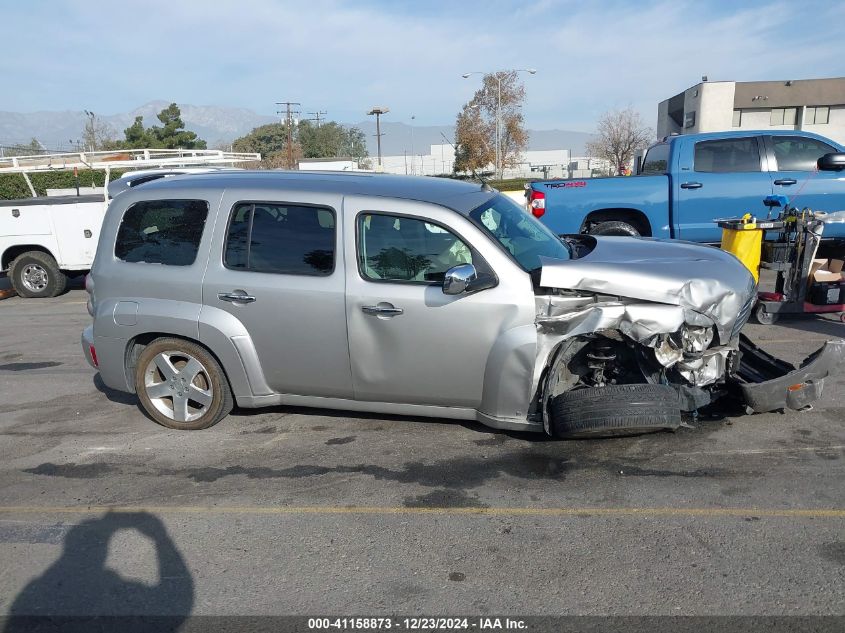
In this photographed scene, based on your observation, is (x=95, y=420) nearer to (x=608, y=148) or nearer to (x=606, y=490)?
(x=606, y=490)

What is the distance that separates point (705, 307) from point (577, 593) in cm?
211

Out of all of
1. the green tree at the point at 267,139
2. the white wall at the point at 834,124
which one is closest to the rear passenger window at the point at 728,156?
the white wall at the point at 834,124

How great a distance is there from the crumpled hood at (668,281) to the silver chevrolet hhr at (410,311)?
0.04ft

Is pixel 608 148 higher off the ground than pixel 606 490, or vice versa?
pixel 608 148

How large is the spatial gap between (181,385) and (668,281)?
354cm

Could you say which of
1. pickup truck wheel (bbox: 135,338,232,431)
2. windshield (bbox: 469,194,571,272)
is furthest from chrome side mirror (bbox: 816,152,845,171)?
pickup truck wheel (bbox: 135,338,232,431)

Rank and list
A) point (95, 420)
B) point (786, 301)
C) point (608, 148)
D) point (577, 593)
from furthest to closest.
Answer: point (608, 148), point (786, 301), point (95, 420), point (577, 593)

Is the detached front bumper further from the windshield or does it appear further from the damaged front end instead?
the windshield

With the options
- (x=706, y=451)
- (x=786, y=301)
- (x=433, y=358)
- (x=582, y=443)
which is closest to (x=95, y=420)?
(x=433, y=358)

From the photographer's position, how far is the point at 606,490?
3.90 meters

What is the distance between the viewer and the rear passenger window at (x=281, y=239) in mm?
4496

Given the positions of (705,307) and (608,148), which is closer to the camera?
(705,307)

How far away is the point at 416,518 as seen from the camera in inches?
146

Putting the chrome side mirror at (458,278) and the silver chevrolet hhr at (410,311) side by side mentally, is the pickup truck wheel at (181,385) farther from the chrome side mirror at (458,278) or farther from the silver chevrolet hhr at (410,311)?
the chrome side mirror at (458,278)
